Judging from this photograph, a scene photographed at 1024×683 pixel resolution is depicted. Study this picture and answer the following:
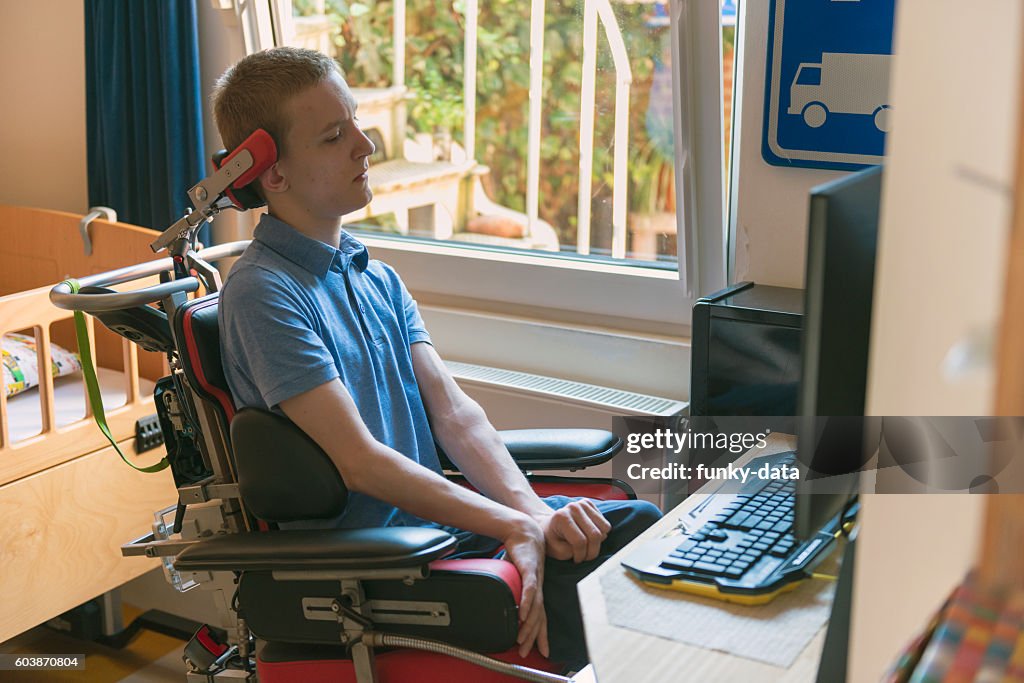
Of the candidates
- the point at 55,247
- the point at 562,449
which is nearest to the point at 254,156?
the point at 562,449

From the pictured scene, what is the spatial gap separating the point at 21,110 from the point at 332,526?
82.6 inches

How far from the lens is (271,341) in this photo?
1447 mm

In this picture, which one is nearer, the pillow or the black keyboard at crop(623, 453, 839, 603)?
the black keyboard at crop(623, 453, 839, 603)

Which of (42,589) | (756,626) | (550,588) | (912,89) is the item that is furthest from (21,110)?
(912,89)

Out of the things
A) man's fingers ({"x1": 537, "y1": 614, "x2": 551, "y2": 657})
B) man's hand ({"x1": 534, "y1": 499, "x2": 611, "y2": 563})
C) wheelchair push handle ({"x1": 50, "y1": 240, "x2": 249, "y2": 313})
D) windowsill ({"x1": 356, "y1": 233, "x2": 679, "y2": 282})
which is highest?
wheelchair push handle ({"x1": 50, "y1": 240, "x2": 249, "y2": 313})

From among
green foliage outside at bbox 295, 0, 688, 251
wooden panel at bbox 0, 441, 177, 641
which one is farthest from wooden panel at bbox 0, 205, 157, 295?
green foliage outside at bbox 295, 0, 688, 251

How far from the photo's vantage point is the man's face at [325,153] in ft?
5.15

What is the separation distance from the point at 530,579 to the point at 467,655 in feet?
0.47

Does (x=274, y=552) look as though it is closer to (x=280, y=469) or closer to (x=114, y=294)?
(x=280, y=469)

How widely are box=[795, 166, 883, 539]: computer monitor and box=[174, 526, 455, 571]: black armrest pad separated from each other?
1.86 feet

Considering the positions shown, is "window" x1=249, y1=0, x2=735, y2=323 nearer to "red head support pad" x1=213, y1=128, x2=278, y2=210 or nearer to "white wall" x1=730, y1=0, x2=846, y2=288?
"white wall" x1=730, y1=0, x2=846, y2=288

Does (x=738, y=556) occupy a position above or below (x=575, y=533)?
above

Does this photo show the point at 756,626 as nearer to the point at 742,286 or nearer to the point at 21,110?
the point at 742,286

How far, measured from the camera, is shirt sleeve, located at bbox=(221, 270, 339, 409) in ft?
4.73
